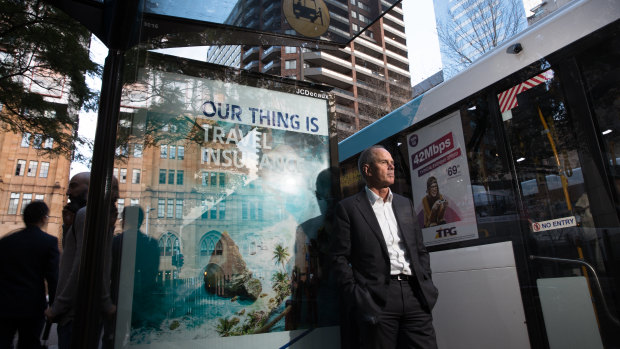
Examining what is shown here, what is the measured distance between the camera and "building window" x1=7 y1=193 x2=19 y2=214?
2730mm

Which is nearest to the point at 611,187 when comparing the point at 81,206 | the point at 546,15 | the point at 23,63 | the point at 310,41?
the point at 546,15

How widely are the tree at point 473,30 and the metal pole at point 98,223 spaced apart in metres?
8.69

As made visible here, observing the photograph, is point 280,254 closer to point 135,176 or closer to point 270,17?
point 135,176

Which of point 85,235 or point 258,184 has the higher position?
point 258,184

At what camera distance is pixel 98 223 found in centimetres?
171

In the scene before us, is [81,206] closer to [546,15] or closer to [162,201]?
[162,201]

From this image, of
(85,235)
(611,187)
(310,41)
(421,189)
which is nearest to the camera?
(85,235)

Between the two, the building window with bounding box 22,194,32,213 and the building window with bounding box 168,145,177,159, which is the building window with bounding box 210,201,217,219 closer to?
the building window with bounding box 168,145,177,159

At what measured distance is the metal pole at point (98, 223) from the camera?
164 centimetres

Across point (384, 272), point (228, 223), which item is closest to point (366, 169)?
point (384, 272)

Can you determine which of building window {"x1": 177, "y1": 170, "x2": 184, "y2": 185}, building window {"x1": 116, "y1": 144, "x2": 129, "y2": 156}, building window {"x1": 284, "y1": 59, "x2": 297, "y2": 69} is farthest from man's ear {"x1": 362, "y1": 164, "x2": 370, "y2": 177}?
building window {"x1": 116, "y1": 144, "x2": 129, "y2": 156}

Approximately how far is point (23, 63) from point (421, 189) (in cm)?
368

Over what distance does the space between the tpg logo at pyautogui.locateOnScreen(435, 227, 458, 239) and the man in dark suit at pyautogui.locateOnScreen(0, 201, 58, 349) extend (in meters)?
3.22

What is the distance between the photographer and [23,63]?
129 inches
